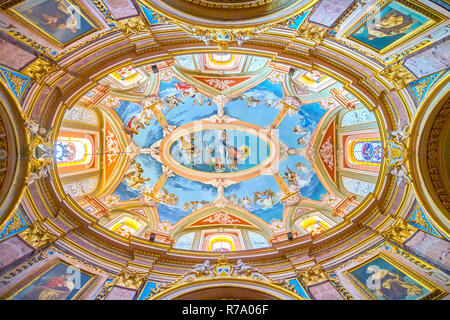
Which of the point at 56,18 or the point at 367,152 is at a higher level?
the point at 367,152

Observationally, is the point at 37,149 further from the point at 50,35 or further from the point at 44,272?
the point at 44,272

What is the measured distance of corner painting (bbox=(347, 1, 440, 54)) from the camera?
25.9 ft

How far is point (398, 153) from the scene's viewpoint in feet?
32.6


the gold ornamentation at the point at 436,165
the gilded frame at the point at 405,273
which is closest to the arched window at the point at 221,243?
the gilded frame at the point at 405,273

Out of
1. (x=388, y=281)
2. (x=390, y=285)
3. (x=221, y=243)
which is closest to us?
(x=390, y=285)

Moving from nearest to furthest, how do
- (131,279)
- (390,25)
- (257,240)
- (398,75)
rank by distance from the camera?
1. (390,25)
2. (398,75)
3. (131,279)
4. (257,240)

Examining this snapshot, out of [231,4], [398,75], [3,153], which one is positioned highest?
[231,4]

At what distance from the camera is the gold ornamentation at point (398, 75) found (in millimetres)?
9289

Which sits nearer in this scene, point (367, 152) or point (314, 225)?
point (367, 152)

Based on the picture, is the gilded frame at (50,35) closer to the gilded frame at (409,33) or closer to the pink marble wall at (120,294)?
the gilded frame at (409,33)

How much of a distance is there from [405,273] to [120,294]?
8864 millimetres

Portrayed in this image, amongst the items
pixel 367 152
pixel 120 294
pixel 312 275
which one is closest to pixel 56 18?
pixel 120 294

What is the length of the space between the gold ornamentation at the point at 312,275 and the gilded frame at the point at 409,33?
7380 millimetres
